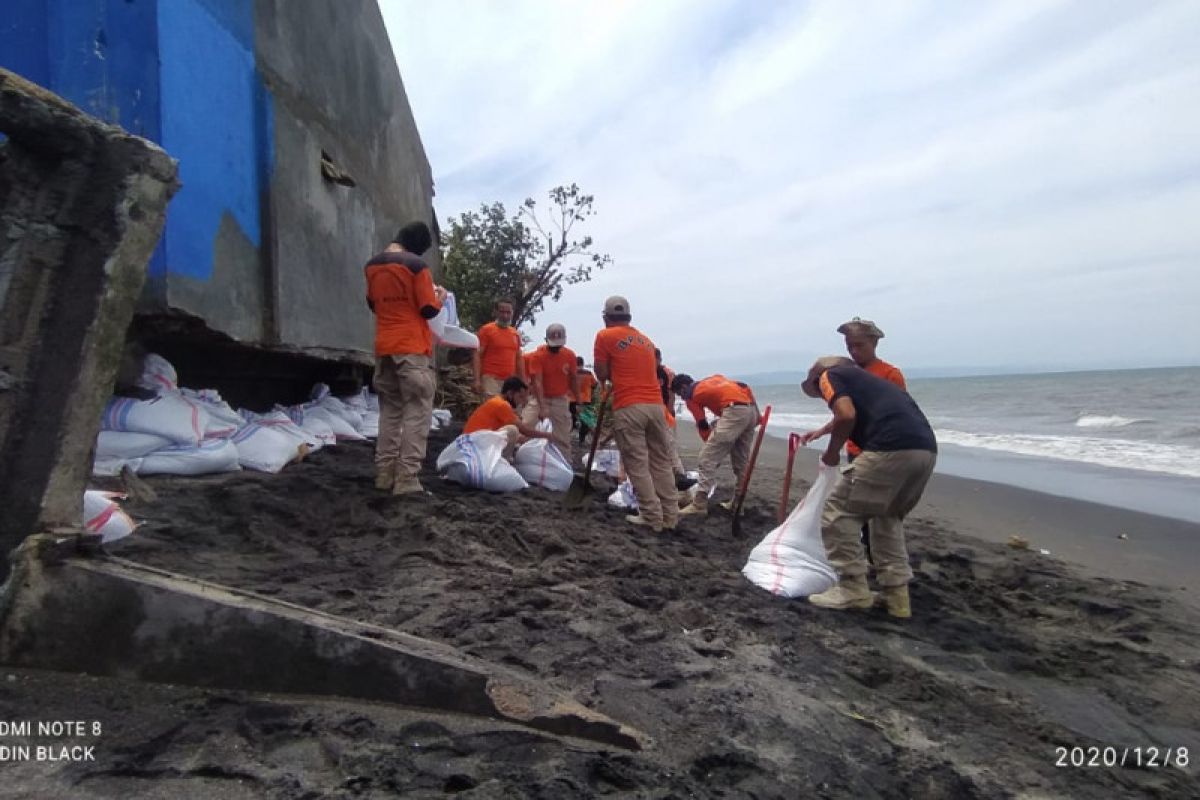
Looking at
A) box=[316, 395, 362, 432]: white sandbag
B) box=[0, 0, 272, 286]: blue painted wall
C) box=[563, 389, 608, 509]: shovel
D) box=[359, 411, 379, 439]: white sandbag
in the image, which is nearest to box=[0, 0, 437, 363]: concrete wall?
box=[0, 0, 272, 286]: blue painted wall

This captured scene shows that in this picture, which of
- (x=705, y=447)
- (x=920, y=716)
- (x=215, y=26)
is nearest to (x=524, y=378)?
(x=705, y=447)

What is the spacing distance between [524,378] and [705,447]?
224 cm

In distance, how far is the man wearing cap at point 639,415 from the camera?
5676 millimetres

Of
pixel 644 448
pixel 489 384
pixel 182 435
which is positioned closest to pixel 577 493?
pixel 644 448

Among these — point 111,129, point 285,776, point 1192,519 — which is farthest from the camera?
point 1192,519

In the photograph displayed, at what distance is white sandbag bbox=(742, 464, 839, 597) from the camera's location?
424 cm

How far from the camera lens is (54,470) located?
2.15 m

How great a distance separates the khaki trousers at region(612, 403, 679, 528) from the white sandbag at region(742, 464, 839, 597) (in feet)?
4.14

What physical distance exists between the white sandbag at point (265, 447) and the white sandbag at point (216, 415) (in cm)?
8

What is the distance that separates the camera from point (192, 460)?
14.0 feet

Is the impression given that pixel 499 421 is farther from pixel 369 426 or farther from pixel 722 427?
pixel 722 427

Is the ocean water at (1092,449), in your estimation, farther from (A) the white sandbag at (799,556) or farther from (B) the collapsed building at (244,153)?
(B) the collapsed building at (244,153)

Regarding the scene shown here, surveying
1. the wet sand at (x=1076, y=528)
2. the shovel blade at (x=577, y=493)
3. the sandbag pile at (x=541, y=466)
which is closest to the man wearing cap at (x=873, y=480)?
the shovel blade at (x=577, y=493)

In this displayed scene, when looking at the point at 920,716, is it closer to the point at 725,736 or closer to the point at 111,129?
the point at 725,736
